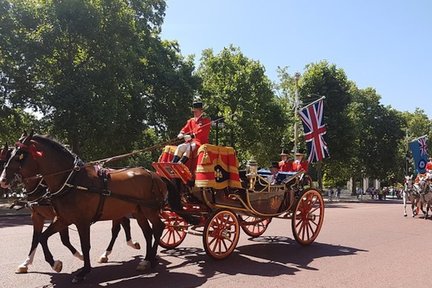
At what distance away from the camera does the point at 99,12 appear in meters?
23.4

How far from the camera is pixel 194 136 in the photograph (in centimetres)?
897

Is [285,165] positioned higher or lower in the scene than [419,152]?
lower

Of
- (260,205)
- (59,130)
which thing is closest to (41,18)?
(59,130)

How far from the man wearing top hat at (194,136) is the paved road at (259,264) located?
1957 millimetres

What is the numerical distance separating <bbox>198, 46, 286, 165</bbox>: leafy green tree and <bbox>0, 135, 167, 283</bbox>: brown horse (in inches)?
1118

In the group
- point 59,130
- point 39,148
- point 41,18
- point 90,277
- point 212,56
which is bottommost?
point 90,277

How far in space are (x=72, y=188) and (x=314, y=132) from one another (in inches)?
310

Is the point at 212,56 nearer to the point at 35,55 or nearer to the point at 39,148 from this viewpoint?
the point at 35,55

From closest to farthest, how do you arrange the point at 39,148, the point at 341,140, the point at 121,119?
the point at 39,148 → the point at 121,119 → the point at 341,140

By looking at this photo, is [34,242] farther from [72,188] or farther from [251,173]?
[251,173]

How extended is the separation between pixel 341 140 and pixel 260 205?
30515mm

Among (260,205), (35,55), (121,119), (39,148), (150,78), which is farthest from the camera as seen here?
(150,78)

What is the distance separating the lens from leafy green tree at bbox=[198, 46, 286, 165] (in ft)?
121

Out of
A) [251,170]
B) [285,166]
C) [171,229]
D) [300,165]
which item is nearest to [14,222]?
[171,229]
